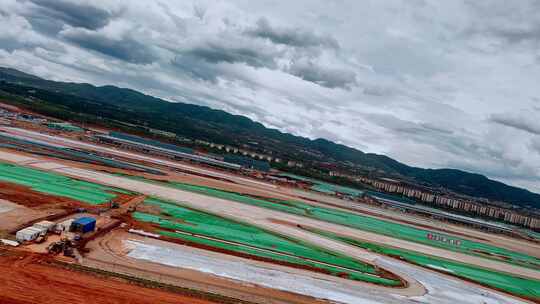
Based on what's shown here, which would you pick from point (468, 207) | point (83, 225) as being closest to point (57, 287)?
point (83, 225)

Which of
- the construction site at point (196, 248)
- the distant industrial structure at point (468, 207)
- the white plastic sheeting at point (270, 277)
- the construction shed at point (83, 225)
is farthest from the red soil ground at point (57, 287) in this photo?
the distant industrial structure at point (468, 207)

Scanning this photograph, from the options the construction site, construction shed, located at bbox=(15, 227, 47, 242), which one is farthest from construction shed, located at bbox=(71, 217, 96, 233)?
construction shed, located at bbox=(15, 227, 47, 242)

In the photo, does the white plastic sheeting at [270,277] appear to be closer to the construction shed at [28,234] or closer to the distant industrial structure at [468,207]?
the construction shed at [28,234]

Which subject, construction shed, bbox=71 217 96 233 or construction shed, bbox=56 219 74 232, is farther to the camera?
construction shed, bbox=71 217 96 233

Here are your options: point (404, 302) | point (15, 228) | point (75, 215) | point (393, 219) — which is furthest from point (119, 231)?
point (393, 219)

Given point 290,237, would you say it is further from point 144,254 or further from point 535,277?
point 535,277

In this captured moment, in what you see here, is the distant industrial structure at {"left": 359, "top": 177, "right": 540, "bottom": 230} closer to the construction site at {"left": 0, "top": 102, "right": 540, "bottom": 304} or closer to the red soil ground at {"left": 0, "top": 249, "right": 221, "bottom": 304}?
the construction site at {"left": 0, "top": 102, "right": 540, "bottom": 304}

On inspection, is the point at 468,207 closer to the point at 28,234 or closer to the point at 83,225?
the point at 83,225
